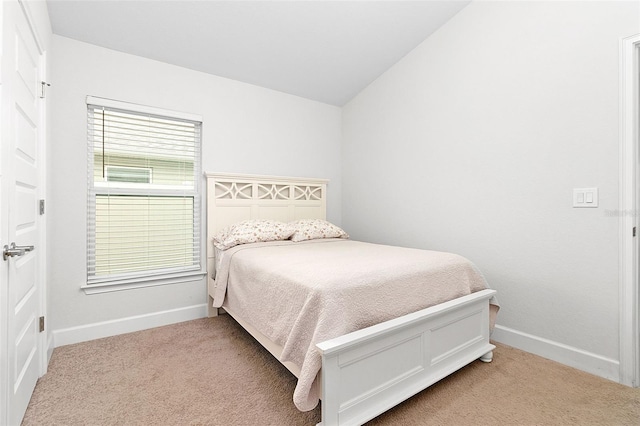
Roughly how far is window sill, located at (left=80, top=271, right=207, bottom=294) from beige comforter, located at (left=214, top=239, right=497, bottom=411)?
28.8 inches

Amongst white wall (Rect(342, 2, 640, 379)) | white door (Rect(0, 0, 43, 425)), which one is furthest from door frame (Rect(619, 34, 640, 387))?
white door (Rect(0, 0, 43, 425))

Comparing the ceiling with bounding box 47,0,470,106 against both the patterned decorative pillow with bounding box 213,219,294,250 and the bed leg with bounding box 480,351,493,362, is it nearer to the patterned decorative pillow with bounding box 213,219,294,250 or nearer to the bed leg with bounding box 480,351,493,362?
the patterned decorative pillow with bounding box 213,219,294,250

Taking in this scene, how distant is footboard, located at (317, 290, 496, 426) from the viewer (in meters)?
1.29

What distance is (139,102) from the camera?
102 inches

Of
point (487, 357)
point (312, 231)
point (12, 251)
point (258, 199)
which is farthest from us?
point (258, 199)

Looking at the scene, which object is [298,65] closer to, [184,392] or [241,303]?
[241,303]

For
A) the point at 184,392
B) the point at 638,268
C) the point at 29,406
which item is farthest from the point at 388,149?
the point at 29,406

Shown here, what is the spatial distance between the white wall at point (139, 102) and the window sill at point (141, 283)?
5 centimetres

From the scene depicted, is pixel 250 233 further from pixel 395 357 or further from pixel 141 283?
Answer: pixel 395 357

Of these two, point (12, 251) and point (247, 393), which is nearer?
point (12, 251)

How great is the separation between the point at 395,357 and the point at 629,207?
164cm

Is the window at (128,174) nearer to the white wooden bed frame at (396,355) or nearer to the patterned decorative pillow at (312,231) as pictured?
the patterned decorative pillow at (312,231)

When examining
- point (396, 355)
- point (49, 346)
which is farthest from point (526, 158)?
point (49, 346)

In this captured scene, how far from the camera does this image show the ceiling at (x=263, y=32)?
2.21 m
